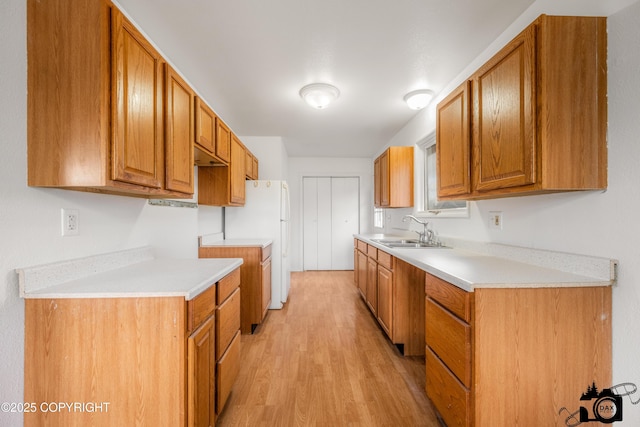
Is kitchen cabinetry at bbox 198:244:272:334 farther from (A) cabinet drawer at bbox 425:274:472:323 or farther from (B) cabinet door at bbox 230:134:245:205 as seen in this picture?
(A) cabinet drawer at bbox 425:274:472:323

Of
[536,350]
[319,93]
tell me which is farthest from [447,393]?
[319,93]

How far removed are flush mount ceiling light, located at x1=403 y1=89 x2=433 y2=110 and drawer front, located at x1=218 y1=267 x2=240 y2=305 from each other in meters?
2.28

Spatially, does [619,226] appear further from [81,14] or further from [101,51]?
[81,14]

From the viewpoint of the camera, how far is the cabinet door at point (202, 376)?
1133mm

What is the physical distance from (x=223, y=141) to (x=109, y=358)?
1862mm

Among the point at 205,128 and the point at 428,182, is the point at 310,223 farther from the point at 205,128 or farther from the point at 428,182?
the point at 205,128

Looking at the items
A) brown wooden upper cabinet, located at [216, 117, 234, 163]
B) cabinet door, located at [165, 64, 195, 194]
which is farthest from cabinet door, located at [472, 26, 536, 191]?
brown wooden upper cabinet, located at [216, 117, 234, 163]

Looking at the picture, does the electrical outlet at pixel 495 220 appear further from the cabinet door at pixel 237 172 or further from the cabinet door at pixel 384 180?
the cabinet door at pixel 237 172

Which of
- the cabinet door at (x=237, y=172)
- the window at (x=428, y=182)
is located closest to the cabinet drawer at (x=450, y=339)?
the window at (x=428, y=182)

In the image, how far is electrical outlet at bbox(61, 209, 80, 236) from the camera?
1248 millimetres

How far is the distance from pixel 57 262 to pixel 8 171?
16.1 inches

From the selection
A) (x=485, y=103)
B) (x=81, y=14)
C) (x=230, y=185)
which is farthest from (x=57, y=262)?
(x=485, y=103)

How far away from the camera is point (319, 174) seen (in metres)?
5.57

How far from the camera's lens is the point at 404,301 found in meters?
2.37
